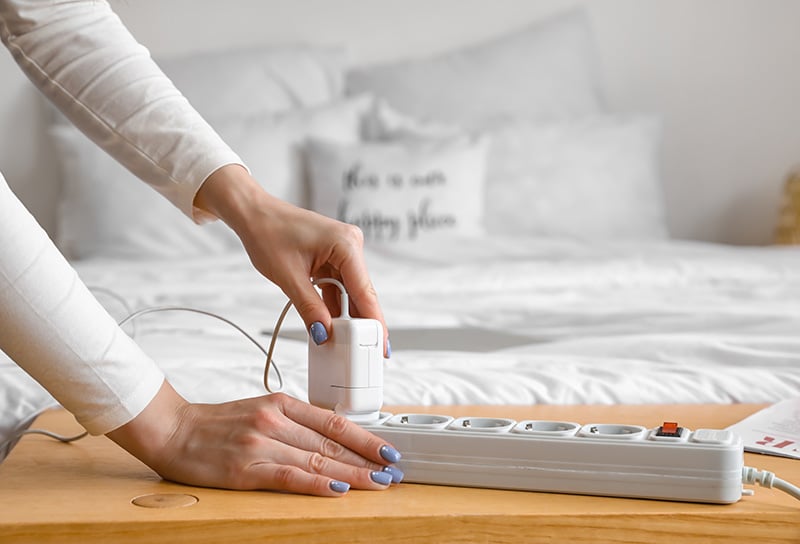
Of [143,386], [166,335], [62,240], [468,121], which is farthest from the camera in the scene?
[468,121]

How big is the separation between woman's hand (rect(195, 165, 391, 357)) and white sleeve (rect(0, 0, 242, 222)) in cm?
6

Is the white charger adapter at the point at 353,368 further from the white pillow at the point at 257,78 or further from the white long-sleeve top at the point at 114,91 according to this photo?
the white pillow at the point at 257,78

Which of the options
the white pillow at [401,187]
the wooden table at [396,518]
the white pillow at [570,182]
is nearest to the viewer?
the wooden table at [396,518]

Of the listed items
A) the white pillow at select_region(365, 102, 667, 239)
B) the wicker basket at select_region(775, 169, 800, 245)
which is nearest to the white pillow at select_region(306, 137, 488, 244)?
the white pillow at select_region(365, 102, 667, 239)

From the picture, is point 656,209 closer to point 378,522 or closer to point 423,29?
point 423,29

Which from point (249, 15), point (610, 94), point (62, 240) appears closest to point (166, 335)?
point (62, 240)

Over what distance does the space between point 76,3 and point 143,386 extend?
1.47ft

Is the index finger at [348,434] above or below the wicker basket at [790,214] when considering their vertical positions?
below

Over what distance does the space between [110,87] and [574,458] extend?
23.9 inches

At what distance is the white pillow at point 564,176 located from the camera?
2682 mm

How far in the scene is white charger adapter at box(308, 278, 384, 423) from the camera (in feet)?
2.89

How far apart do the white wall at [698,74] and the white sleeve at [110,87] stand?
2.11 metres

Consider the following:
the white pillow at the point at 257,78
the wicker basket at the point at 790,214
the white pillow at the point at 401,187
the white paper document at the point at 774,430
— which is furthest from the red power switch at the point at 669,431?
the wicker basket at the point at 790,214

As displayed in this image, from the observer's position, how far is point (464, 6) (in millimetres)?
3145
